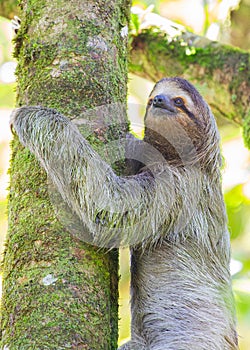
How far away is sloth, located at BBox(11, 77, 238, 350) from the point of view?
18.2 feet

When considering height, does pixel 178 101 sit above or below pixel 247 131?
above

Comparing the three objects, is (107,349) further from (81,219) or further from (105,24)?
(105,24)

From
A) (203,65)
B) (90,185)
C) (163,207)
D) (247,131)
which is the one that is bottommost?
(247,131)

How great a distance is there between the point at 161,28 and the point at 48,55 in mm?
6069

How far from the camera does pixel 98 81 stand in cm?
564

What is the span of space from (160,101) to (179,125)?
38 centimetres

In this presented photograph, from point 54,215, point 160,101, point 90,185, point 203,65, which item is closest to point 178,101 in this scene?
point 160,101

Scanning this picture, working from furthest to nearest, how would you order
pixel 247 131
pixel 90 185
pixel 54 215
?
pixel 247 131 < pixel 90 185 < pixel 54 215

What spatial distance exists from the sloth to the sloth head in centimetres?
1

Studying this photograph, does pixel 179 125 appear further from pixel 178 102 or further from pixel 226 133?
pixel 226 133

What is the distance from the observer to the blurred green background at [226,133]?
38.4 feet

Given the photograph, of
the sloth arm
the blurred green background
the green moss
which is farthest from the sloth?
the blurred green background

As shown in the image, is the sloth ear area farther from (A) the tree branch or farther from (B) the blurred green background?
(B) the blurred green background

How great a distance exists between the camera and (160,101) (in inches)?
266
